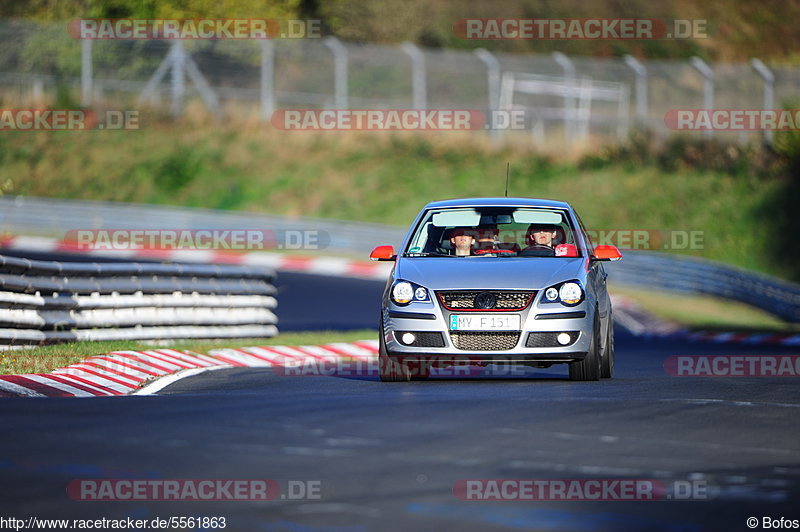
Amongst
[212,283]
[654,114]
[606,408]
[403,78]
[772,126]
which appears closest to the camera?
[606,408]

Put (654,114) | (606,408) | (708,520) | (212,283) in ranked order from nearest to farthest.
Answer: (708,520) < (606,408) < (212,283) < (654,114)

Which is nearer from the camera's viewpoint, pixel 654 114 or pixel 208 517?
pixel 208 517

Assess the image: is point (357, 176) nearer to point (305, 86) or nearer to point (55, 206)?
point (305, 86)

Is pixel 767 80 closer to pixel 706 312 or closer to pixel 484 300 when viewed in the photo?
pixel 706 312

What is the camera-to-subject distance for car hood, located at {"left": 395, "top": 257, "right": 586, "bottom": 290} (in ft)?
38.4

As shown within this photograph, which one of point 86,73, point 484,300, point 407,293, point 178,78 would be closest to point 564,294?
point 484,300

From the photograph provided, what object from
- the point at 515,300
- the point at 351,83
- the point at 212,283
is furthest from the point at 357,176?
the point at 515,300

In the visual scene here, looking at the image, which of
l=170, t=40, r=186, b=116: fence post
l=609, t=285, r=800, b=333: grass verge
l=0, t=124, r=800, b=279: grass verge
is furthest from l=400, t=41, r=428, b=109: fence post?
l=609, t=285, r=800, b=333: grass verge

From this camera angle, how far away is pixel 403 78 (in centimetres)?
4372

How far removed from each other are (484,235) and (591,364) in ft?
5.18

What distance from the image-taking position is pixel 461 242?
1265cm

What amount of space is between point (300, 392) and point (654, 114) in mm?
37892

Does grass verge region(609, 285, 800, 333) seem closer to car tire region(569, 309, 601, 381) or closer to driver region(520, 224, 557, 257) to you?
driver region(520, 224, 557, 257)

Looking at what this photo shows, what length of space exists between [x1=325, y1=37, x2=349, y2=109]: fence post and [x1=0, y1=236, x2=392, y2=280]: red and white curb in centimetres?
795
